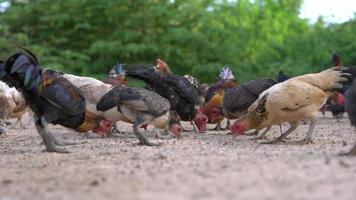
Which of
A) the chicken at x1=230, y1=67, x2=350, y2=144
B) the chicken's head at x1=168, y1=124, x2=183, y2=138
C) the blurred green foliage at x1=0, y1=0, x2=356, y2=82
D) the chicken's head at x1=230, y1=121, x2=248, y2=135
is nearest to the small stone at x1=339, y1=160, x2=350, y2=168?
the chicken at x1=230, y1=67, x2=350, y2=144

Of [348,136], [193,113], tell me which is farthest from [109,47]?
[348,136]

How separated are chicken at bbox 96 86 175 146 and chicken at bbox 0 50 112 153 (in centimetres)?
42

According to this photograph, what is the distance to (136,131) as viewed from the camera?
317 inches

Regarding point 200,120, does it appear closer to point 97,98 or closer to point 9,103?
point 97,98

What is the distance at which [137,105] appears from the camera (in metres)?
8.00

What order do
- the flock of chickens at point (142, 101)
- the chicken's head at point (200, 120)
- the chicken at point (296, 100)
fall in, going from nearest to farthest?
the flock of chickens at point (142, 101) < the chicken at point (296, 100) < the chicken's head at point (200, 120)

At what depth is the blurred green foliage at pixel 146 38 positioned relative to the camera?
2233 centimetres

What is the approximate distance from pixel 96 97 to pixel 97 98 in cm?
3

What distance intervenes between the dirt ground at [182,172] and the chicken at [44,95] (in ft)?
1.19

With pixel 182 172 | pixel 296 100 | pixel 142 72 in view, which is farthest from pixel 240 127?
pixel 182 172

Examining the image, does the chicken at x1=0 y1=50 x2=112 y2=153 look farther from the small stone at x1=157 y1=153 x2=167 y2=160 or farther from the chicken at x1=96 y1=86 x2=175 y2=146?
the small stone at x1=157 y1=153 x2=167 y2=160

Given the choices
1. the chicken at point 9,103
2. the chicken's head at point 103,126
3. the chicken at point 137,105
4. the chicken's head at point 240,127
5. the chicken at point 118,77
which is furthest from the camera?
the chicken at point 9,103

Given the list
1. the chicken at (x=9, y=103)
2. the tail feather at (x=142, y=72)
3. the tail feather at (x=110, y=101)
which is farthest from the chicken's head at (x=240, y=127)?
the chicken at (x=9, y=103)

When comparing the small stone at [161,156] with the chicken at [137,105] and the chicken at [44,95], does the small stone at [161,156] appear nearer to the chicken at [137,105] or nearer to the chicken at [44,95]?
the chicken at [137,105]
